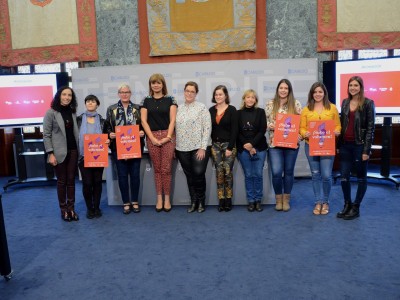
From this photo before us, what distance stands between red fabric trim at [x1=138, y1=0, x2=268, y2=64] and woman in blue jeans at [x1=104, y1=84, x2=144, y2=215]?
86.6 inches

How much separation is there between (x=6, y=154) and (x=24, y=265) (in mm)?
4067

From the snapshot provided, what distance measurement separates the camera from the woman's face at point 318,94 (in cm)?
343

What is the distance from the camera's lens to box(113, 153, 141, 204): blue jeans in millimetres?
3762

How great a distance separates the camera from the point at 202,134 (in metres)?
3.70

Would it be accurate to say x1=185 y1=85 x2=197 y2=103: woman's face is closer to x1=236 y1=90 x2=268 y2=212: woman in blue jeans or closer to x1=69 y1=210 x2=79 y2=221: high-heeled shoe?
x1=236 y1=90 x2=268 y2=212: woman in blue jeans

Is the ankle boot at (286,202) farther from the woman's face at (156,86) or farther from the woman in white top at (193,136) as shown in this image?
the woman's face at (156,86)

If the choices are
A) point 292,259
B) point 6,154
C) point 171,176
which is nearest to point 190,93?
point 171,176

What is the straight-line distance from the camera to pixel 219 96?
366 centimetres

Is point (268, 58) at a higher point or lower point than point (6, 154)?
higher

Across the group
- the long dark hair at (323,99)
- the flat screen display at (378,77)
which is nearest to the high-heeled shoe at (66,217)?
the long dark hair at (323,99)

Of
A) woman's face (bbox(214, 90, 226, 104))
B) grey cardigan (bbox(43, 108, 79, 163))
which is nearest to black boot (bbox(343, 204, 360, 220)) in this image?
woman's face (bbox(214, 90, 226, 104))

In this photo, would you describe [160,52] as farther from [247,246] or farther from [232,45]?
[247,246]

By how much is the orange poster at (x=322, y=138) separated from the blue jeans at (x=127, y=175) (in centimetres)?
172

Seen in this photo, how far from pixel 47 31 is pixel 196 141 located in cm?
382
